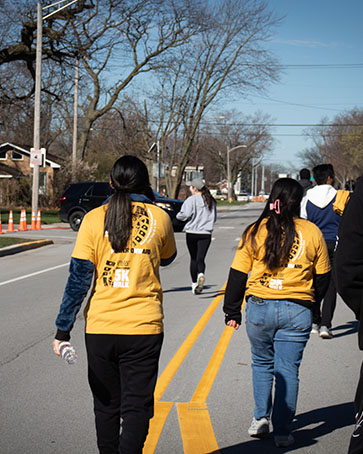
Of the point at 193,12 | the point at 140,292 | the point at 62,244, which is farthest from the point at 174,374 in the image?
the point at 193,12

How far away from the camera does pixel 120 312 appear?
347cm

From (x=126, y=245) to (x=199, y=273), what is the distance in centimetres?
732

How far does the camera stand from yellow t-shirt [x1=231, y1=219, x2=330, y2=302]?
439 cm

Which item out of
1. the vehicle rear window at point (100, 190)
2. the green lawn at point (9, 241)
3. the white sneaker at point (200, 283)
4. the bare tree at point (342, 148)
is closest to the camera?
the white sneaker at point (200, 283)

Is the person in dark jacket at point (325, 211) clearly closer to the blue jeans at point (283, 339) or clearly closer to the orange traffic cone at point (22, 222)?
the blue jeans at point (283, 339)

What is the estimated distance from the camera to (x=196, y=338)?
7.65 meters

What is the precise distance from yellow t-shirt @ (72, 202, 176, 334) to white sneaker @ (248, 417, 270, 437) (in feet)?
4.56

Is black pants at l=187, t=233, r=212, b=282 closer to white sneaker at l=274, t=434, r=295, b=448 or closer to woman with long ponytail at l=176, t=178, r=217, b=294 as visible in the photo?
woman with long ponytail at l=176, t=178, r=217, b=294

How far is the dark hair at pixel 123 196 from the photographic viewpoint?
3.47 metres

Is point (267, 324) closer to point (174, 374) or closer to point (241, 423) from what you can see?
point (241, 423)

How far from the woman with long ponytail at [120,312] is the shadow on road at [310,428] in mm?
1055

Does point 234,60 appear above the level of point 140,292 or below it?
above

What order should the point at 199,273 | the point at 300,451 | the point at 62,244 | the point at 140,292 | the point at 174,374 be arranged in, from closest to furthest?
1. the point at 140,292
2. the point at 300,451
3. the point at 174,374
4. the point at 199,273
5. the point at 62,244

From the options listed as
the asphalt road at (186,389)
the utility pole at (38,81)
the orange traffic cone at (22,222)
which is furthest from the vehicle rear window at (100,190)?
the asphalt road at (186,389)
